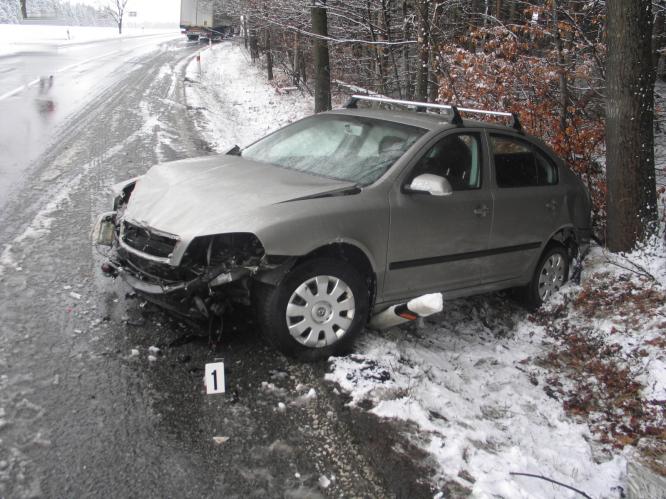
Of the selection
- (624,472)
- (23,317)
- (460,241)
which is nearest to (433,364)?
(460,241)

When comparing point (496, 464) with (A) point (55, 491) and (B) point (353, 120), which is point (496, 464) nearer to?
(A) point (55, 491)

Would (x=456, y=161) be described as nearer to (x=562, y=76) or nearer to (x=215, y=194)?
(x=215, y=194)

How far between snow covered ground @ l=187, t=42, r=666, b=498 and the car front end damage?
84 centimetres

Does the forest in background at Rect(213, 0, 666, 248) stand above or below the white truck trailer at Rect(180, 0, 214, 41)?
below

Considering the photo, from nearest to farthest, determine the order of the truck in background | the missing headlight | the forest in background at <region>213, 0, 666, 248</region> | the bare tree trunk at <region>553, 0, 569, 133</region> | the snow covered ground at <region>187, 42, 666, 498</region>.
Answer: the snow covered ground at <region>187, 42, 666, 498</region> < the missing headlight < the forest in background at <region>213, 0, 666, 248</region> < the bare tree trunk at <region>553, 0, 569, 133</region> < the truck in background

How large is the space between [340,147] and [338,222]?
111 centimetres

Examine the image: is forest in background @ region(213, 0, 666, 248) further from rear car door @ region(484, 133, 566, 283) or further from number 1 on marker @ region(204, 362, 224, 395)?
number 1 on marker @ region(204, 362, 224, 395)

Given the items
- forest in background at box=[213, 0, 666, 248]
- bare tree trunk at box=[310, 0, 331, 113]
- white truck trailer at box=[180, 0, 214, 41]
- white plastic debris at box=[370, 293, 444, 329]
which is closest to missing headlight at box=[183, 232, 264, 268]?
white plastic debris at box=[370, 293, 444, 329]

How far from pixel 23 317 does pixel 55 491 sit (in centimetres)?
189

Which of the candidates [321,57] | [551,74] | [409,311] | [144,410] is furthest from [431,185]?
[321,57]

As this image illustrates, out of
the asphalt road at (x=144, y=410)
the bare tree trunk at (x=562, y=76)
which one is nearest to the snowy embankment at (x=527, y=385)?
the asphalt road at (x=144, y=410)

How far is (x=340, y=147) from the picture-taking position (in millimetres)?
4762

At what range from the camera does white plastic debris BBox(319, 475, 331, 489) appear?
286 centimetres

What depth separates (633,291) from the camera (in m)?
5.63
